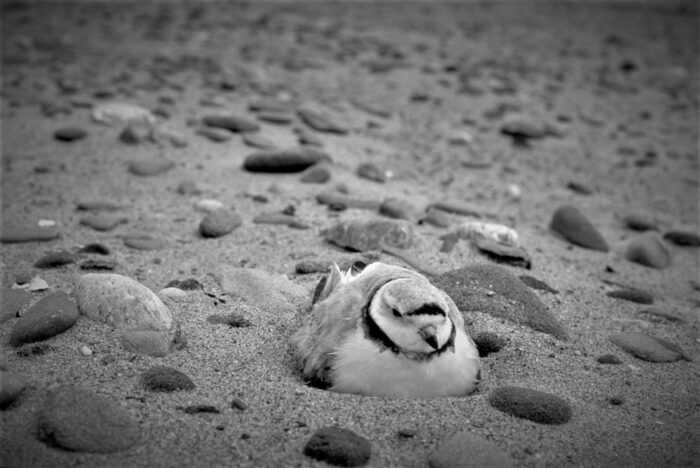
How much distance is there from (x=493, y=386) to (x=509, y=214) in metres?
2.85

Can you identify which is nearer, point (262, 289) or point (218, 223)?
point (262, 289)

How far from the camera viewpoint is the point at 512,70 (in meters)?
9.82

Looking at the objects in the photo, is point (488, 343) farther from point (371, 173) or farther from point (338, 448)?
point (371, 173)

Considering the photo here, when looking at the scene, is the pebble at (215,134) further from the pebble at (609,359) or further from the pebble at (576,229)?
the pebble at (609,359)

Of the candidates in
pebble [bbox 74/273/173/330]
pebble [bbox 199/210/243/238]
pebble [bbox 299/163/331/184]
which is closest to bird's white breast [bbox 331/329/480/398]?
pebble [bbox 74/273/173/330]

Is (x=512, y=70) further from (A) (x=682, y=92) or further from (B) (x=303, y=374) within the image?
(B) (x=303, y=374)

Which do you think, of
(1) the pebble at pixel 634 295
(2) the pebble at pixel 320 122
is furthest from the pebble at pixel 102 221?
(1) the pebble at pixel 634 295

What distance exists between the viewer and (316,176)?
223 inches

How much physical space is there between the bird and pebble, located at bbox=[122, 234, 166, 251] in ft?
5.68

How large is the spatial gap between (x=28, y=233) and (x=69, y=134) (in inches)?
77.0

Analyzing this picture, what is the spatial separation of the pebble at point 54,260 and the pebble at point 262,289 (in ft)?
3.15

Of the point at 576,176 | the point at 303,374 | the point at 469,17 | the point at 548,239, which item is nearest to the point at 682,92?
the point at 576,176

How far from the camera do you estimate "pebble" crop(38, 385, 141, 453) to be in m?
2.50

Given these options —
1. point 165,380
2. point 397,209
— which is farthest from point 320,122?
point 165,380
